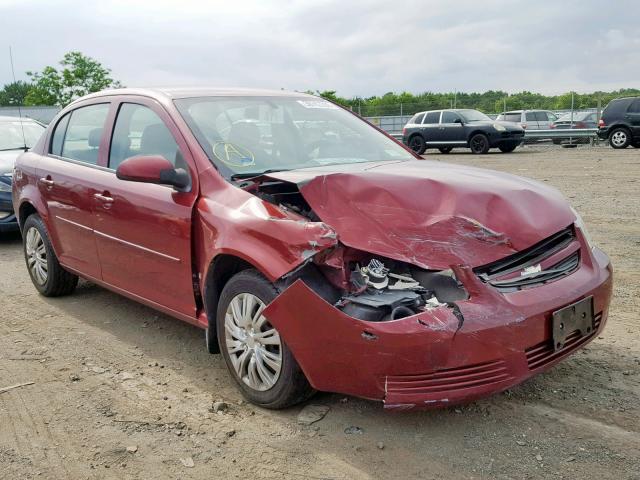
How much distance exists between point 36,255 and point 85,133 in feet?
4.40

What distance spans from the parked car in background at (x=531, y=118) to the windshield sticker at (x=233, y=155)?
77.5 feet

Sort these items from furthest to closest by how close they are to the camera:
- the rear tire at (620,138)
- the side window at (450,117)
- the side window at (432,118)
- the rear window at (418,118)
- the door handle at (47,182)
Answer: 1. the rear window at (418,118)
2. the side window at (432,118)
3. the side window at (450,117)
4. the rear tire at (620,138)
5. the door handle at (47,182)

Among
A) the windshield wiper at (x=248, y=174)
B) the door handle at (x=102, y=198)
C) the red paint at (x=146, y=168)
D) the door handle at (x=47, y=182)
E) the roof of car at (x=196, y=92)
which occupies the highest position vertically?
the roof of car at (x=196, y=92)

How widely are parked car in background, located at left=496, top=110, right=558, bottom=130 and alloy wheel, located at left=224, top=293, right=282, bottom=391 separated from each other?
24213mm

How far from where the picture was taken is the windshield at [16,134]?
912cm

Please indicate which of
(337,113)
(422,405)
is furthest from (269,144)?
(422,405)

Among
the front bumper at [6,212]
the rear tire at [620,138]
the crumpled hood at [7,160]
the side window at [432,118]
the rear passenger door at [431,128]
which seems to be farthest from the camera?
the side window at [432,118]

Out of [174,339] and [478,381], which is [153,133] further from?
[478,381]

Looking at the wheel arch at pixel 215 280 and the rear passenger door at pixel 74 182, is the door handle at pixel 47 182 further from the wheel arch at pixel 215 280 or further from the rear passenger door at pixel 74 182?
the wheel arch at pixel 215 280

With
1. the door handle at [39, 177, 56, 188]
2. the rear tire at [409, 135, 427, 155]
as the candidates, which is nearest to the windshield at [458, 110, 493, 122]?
the rear tire at [409, 135, 427, 155]

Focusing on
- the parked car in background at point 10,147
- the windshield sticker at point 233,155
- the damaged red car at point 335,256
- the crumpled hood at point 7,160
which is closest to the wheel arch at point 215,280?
the damaged red car at point 335,256

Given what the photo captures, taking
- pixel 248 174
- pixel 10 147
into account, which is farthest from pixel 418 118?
pixel 248 174

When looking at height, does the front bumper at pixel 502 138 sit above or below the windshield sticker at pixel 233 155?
below

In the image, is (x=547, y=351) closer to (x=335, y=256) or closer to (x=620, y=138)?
(x=335, y=256)
